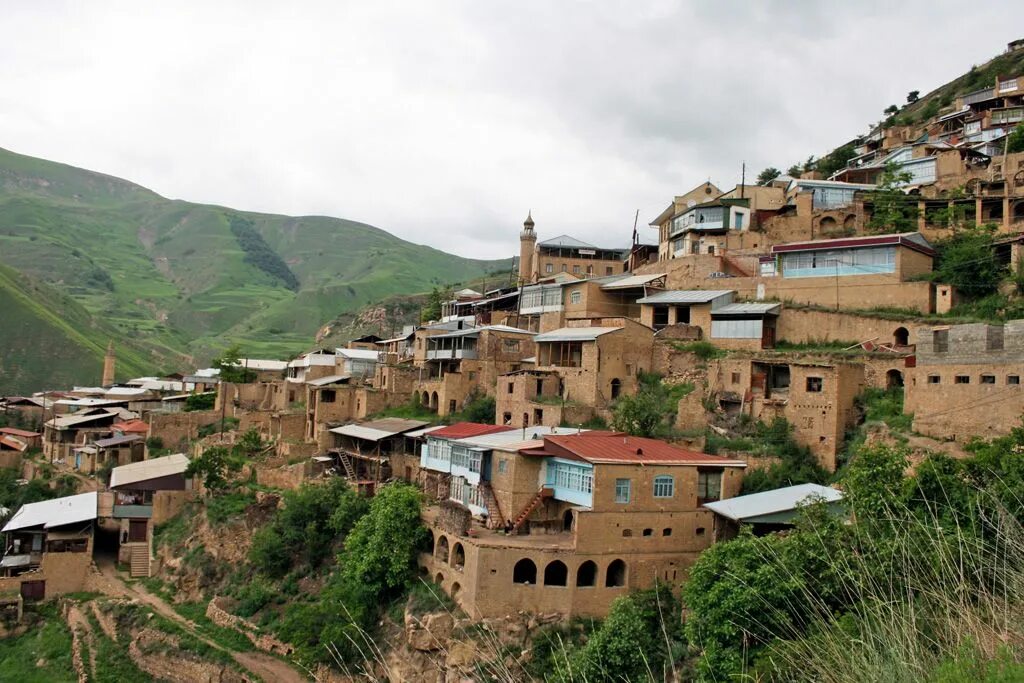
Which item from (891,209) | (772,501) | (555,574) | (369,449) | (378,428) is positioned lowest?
(555,574)

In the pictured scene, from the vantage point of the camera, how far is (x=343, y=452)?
39375 millimetres

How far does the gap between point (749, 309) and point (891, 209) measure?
1213 cm

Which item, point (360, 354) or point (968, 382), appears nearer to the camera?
point (968, 382)

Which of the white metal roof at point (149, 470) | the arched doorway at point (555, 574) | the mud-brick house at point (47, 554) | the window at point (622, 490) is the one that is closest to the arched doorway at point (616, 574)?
the arched doorway at point (555, 574)

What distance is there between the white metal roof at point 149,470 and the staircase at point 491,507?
742 inches

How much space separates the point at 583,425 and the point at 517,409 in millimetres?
3648

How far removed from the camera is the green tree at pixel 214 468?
39.0 meters

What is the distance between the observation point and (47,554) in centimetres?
3747

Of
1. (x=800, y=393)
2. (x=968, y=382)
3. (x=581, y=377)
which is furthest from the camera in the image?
(x=581, y=377)

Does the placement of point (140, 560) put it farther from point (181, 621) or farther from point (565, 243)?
point (565, 243)

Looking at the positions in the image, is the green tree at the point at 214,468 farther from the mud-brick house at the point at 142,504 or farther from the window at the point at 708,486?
the window at the point at 708,486

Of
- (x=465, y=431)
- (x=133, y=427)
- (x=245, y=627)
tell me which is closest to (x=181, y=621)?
(x=245, y=627)

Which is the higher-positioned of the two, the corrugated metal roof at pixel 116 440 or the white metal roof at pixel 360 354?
the white metal roof at pixel 360 354

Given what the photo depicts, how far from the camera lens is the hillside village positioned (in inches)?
1000
